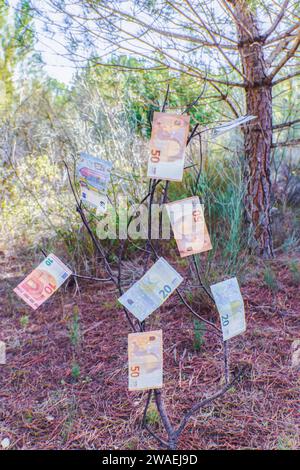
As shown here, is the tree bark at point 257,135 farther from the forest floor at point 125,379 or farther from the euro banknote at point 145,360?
the euro banknote at point 145,360

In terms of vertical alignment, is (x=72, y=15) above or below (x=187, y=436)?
above

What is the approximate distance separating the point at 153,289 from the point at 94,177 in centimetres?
43

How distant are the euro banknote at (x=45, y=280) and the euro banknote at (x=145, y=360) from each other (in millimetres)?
305

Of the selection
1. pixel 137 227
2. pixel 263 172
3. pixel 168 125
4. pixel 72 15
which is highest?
pixel 72 15

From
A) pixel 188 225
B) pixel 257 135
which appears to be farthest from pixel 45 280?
pixel 257 135

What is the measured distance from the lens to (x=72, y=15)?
2.69m

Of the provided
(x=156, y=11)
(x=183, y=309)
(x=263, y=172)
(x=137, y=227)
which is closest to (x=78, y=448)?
(x=183, y=309)

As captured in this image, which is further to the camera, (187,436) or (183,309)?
(183,309)

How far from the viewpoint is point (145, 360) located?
1407 mm

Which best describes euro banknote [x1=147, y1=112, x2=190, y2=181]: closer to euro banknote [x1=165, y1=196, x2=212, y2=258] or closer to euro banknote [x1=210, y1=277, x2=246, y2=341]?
euro banknote [x1=165, y1=196, x2=212, y2=258]

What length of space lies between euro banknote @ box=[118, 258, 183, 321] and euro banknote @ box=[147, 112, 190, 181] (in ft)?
0.95

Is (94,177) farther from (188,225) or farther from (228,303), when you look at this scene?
(228,303)

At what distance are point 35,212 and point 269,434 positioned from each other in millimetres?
3214
